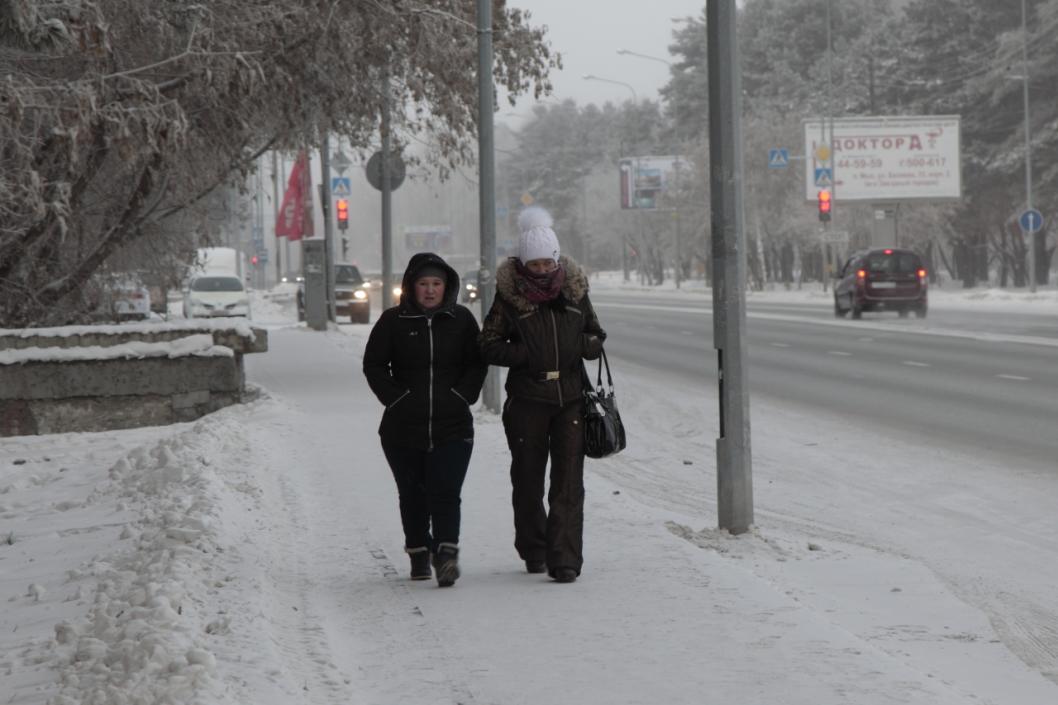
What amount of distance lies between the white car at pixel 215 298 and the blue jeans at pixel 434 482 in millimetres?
35705

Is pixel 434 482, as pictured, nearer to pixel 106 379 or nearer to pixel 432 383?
pixel 432 383

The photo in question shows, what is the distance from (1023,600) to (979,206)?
7074 centimetres

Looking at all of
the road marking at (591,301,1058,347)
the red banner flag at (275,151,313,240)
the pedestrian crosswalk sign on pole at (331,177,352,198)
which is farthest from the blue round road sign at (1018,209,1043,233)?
the pedestrian crosswalk sign on pole at (331,177,352,198)

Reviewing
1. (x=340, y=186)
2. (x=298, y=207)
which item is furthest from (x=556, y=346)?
(x=298, y=207)

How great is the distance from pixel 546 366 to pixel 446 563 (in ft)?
3.41

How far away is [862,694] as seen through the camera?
5629mm

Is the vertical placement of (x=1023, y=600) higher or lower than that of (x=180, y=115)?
lower

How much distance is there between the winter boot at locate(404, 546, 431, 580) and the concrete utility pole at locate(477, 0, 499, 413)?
29.7ft

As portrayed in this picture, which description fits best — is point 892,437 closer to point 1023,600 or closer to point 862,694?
point 1023,600

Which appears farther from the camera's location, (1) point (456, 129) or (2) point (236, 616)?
(1) point (456, 129)

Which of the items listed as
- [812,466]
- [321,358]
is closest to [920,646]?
[812,466]

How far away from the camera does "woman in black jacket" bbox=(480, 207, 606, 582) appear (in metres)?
7.79

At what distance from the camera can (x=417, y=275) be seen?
25.5 feet

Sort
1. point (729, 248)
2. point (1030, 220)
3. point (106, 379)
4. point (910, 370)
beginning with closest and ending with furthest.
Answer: point (729, 248) → point (106, 379) → point (910, 370) → point (1030, 220)
